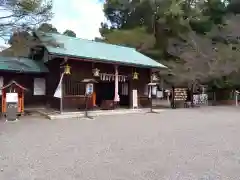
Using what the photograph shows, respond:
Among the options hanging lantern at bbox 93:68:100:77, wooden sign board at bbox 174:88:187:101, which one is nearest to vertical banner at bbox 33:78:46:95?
hanging lantern at bbox 93:68:100:77

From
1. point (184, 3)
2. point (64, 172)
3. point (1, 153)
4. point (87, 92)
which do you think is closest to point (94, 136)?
point (1, 153)

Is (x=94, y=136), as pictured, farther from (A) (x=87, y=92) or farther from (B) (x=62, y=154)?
(A) (x=87, y=92)

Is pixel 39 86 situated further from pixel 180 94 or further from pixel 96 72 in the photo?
pixel 180 94

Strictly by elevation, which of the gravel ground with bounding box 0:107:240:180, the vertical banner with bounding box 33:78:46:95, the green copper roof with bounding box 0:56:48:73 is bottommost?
the gravel ground with bounding box 0:107:240:180

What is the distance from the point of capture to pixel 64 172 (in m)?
4.07

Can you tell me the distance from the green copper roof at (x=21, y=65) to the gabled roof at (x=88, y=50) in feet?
5.98

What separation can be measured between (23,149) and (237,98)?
1955cm

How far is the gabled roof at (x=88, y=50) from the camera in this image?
38.8 ft

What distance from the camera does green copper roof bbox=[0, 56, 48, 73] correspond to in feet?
42.2

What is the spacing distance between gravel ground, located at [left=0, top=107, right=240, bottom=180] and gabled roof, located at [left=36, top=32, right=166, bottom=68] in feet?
15.5

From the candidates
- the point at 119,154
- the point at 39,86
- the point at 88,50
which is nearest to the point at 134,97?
the point at 88,50

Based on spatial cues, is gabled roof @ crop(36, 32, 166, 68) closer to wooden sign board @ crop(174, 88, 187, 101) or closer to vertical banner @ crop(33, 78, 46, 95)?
vertical banner @ crop(33, 78, 46, 95)

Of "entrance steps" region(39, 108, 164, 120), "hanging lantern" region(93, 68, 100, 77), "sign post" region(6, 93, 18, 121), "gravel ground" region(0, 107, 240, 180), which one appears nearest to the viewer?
"gravel ground" region(0, 107, 240, 180)

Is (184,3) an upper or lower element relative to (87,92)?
upper
